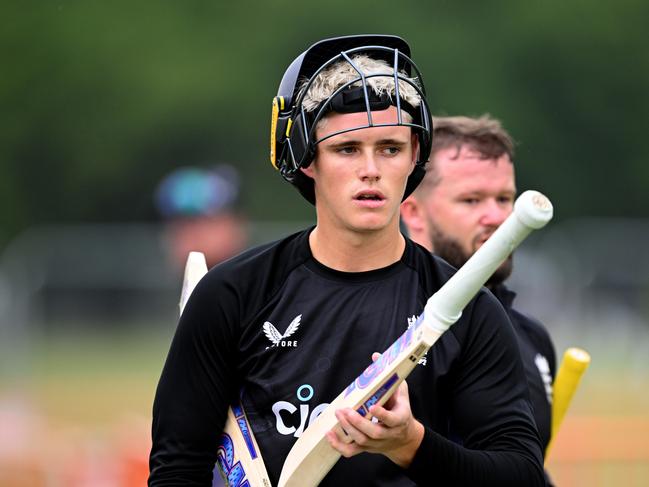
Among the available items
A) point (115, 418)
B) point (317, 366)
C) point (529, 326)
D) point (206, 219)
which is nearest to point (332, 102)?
point (317, 366)

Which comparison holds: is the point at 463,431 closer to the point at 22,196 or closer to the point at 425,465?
the point at 425,465

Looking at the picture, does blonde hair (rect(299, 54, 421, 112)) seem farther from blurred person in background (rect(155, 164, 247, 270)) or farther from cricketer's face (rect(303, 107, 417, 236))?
blurred person in background (rect(155, 164, 247, 270))

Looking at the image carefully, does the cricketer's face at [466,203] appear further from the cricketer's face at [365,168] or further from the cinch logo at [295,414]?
the cinch logo at [295,414]

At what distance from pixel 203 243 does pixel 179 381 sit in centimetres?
309

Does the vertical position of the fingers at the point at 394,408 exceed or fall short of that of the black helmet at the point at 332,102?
it falls short

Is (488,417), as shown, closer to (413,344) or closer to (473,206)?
(413,344)

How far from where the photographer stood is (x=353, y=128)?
11.1 feet

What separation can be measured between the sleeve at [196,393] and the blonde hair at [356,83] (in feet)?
2.00

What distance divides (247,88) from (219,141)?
1573mm

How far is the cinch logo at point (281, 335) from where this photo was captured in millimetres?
3395

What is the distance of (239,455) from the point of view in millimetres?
3412

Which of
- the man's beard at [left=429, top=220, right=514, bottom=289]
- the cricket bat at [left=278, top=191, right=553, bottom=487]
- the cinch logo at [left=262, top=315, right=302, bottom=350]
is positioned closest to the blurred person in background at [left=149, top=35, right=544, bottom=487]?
the cinch logo at [left=262, top=315, right=302, bottom=350]

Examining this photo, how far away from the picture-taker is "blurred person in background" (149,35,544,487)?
11.0ft

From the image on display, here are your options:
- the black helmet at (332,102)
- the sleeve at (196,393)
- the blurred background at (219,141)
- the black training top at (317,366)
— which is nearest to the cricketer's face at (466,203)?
the black helmet at (332,102)
